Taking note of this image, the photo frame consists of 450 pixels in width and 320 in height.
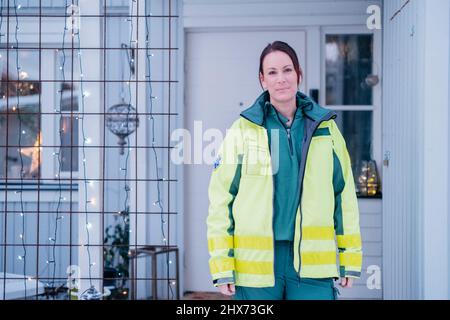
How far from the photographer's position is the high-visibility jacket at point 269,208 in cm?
320

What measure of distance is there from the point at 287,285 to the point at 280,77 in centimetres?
92

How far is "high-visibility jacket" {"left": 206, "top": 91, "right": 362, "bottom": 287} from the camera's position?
126 inches

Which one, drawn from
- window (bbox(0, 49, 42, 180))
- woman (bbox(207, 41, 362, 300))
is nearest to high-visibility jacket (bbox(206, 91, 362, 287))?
woman (bbox(207, 41, 362, 300))

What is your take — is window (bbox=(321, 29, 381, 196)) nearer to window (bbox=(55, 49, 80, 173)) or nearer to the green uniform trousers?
window (bbox=(55, 49, 80, 173))

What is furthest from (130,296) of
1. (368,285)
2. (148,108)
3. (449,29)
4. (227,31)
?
(449,29)

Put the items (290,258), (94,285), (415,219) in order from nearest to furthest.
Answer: (290,258)
(415,219)
(94,285)

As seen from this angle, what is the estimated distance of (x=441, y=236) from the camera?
377cm

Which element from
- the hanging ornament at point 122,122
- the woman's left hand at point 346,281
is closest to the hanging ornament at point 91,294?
the hanging ornament at point 122,122

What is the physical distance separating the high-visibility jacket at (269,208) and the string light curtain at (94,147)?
47.8 inches

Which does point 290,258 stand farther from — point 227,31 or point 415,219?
point 227,31

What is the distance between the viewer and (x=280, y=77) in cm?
339

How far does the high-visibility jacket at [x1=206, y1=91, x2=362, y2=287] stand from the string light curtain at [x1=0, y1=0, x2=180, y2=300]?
121 centimetres
